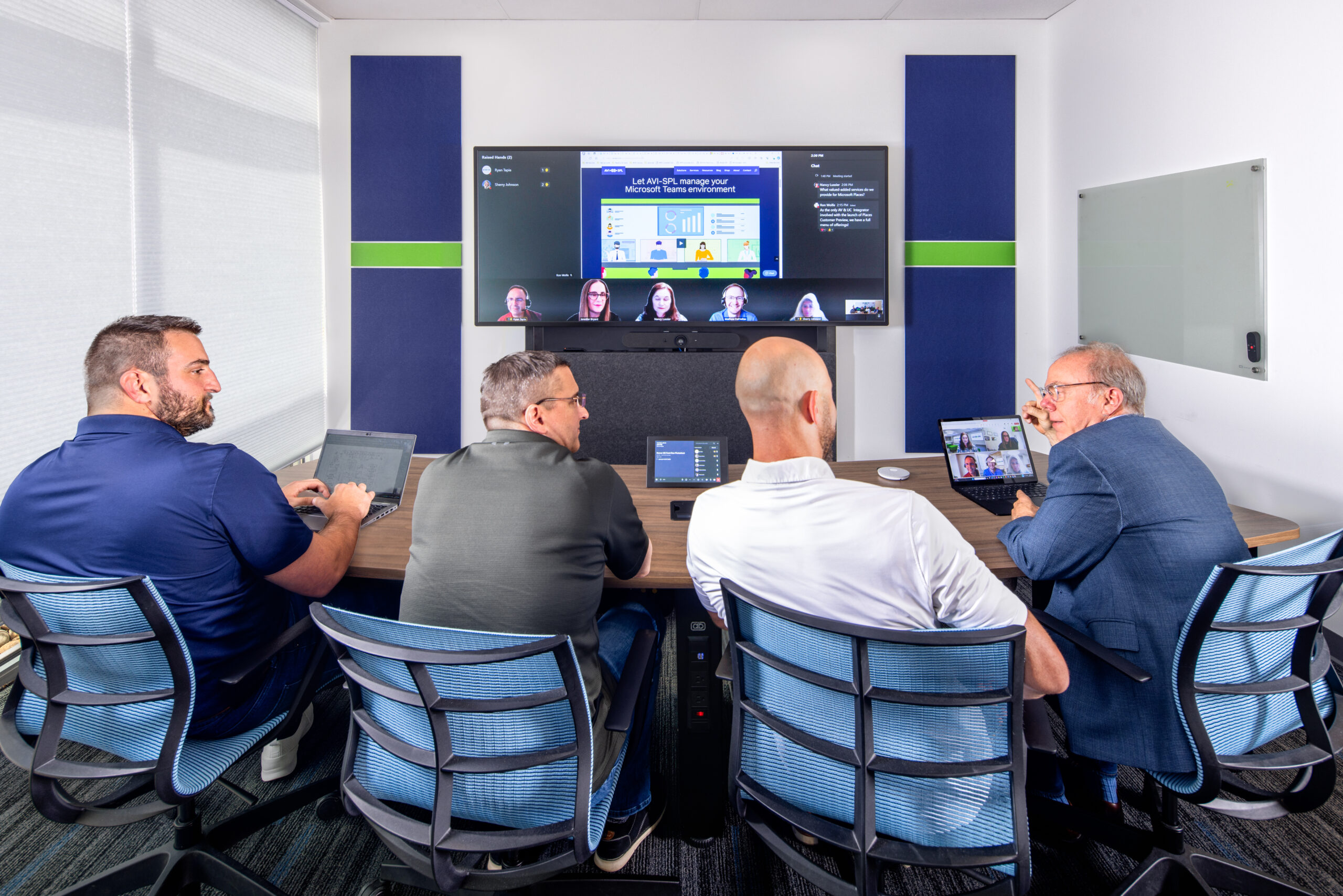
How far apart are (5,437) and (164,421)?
1215mm

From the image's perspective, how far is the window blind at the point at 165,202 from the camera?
2.51 meters

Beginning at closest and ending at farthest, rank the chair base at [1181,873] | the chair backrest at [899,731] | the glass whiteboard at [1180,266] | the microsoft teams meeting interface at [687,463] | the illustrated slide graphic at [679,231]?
the chair backrest at [899,731], the chair base at [1181,873], the microsoft teams meeting interface at [687,463], the glass whiteboard at [1180,266], the illustrated slide graphic at [679,231]

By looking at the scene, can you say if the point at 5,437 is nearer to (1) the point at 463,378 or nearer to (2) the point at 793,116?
(1) the point at 463,378

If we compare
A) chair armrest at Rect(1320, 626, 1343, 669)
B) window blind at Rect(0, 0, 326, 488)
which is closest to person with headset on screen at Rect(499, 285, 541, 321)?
window blind at Rect(0, 0, 326, 488)

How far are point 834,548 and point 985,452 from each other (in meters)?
1.44

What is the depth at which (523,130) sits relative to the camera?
4.34 m

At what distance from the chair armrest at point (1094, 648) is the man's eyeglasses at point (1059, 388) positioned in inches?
23.1

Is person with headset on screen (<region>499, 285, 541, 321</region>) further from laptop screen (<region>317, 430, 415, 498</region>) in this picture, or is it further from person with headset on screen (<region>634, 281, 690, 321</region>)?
laptop screen (<region>317, 430, 415, 498</region>)

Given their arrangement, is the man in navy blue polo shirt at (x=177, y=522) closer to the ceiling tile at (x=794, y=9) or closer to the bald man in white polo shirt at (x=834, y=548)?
the bald man in white polo shirt at (x=834, y=548)

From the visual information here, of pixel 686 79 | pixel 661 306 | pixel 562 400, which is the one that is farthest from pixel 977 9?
pixel 562 400

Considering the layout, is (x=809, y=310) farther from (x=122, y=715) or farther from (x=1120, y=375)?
(x=122, y=715)

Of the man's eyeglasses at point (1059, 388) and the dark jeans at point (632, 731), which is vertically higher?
the man's eyeglasses at point (1059, 388)

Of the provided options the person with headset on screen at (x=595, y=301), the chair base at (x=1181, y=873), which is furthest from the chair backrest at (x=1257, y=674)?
the person with headset on screen at (x=595, y=301)

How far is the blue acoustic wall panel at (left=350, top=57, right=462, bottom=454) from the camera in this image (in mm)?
4340
